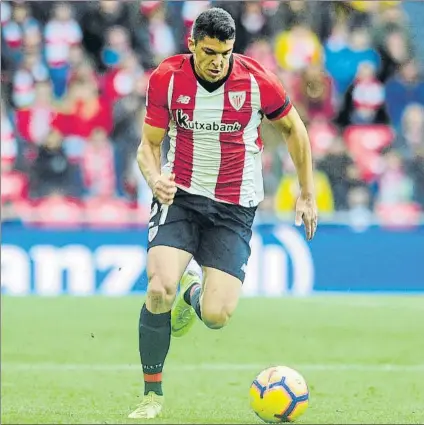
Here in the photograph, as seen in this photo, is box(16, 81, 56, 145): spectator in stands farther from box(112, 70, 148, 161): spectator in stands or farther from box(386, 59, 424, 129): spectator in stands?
box(386, 59, 424, 129): spectator in stands

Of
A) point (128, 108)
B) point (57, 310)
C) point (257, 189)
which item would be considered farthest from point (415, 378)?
point (128, 108)

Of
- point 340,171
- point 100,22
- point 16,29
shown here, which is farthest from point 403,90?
point 16,29

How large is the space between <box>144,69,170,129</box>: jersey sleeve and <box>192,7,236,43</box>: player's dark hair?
1.19ft

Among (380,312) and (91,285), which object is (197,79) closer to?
(380,312)

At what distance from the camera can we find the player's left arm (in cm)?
687

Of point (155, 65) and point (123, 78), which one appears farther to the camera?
point (155, 65)

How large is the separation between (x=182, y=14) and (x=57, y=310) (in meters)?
5.45

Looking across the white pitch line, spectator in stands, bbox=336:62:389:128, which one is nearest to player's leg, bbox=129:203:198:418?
the white pitch line

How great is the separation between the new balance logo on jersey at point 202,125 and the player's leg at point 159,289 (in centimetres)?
49

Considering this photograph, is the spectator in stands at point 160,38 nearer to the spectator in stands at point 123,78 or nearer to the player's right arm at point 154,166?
the spectator in stands at point 123,78

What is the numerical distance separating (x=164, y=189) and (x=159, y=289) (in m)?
0.56

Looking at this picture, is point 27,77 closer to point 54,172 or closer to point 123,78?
point 123,78

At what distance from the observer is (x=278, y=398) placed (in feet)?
20.5

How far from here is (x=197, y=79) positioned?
674 centimetres
